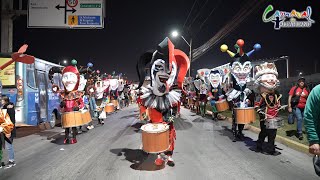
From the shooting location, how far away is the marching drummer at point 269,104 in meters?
6.92

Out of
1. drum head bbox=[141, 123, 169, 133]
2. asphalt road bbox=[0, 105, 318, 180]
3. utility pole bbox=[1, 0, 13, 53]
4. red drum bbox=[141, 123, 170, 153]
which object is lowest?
asphalt road bbox=[0, 105, 318, 180]

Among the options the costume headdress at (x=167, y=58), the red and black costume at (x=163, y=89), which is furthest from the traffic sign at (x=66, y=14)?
the red and black costume at (x=163, y=89)

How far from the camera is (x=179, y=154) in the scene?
7.14 m

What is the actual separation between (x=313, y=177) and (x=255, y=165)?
1.15 metres

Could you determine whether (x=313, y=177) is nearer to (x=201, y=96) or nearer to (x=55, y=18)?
(x=201, y=96)

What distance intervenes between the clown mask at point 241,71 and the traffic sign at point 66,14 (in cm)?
1134

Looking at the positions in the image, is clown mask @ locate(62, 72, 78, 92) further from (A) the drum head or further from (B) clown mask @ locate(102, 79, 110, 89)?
(B) clown mask @ locate(102, 79, 110, 89)

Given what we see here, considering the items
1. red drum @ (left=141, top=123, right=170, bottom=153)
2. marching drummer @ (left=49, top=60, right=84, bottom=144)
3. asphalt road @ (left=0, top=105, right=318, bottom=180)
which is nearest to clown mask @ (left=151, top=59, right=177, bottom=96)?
red drum @ (left=141, top=123, right=170, bottom=153)

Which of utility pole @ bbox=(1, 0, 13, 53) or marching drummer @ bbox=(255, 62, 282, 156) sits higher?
utility pole @ bbox=(1, 0, 13, 53)

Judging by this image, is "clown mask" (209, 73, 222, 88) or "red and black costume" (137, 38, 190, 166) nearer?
"red and black costume" (137, 38, 190, 166)

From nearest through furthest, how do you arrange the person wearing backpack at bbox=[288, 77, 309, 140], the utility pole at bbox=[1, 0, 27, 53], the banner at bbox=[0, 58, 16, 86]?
the person wearing backpack at bbox=[288, 77, 309, 140]
the banner at bbox=[0, 58, 16, 86]
the utility pole at bbox=[1, 0, 27, 53]

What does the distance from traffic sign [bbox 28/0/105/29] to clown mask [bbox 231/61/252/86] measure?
11.3 metres

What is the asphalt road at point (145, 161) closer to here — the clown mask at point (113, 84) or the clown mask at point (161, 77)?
the clown mask at point (161, 77)

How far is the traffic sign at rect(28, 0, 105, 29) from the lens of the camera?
1664 centimetres
